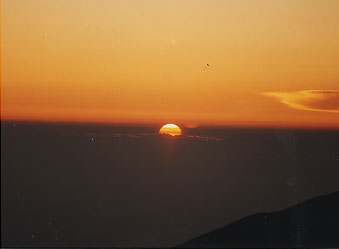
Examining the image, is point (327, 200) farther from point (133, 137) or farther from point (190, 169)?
point (133, 137)

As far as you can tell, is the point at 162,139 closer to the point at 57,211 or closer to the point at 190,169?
the point at 190,169

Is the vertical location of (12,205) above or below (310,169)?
below

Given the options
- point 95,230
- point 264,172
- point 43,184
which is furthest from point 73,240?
point 264,172

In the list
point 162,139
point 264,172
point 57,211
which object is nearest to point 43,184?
point 57,211

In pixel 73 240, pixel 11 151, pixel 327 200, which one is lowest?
pixel 73 240

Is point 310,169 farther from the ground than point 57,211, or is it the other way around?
point 310,169

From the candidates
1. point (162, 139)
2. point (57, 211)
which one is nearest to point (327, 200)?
point (162, 139)
